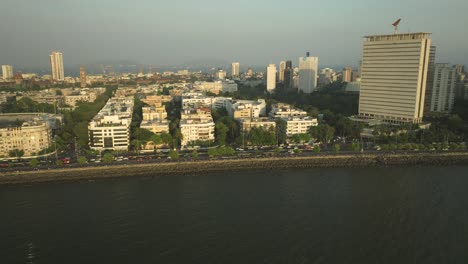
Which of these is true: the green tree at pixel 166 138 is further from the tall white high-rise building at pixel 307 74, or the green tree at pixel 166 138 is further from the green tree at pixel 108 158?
the tall white high-rise building at pixel 307 74

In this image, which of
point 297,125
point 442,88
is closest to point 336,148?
point 297,125

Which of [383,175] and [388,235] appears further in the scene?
[383,175]

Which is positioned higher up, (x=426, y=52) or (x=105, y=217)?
(x=426, y=52)

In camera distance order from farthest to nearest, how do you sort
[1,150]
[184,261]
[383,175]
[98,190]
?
[1,150], [383,175], [98,190], [184,261]

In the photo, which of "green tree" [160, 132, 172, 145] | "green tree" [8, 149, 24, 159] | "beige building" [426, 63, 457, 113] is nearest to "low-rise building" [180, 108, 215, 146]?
"green tree" [160, 132, 172, 145]

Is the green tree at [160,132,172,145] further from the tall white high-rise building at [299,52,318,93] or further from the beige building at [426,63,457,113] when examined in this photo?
the tall white high-rise building at [299,52,318,93]

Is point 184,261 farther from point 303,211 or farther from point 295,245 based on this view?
point 303,211

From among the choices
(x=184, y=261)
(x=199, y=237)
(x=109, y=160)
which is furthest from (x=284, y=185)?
(x=109, y=160)
